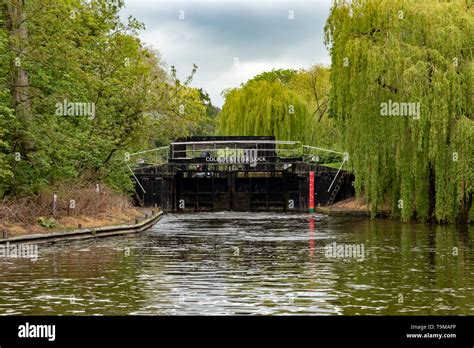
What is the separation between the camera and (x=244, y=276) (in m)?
20.8

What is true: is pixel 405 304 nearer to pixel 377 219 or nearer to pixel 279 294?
pixel 279 294

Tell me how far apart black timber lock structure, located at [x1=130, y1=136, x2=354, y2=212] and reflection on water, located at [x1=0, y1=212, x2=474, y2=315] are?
2785cm

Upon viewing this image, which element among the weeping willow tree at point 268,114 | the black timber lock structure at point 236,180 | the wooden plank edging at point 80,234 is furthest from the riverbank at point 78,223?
the weeping willow tree at point 268,114

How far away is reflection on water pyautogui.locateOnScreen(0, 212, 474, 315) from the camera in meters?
16.0

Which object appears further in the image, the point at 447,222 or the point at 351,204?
the point at 351,204

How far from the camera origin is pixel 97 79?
40.1m

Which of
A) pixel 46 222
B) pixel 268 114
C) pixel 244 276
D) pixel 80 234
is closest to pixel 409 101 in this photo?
pixel 80 234

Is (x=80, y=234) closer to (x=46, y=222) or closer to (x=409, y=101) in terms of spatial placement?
(x=46, y=222)

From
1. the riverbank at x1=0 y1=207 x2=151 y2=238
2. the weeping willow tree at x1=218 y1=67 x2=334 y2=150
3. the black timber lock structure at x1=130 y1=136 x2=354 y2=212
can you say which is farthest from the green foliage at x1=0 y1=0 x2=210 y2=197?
the weeping willow tree at x1=218 y1=67 x2=334 y2=150

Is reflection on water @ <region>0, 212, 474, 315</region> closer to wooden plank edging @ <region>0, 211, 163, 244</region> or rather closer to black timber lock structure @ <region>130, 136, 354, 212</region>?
wooden plank edging @ <region>0, 211, 163, 244</region>

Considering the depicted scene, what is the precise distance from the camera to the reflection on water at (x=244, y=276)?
1603 centimetres

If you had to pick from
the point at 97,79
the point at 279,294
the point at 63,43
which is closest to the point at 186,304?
the point at 279,294

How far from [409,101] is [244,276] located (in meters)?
21.0

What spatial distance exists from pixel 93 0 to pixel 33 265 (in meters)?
28.2
